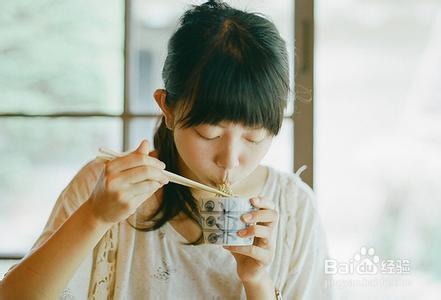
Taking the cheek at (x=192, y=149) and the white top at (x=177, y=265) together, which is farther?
the white top at (x=177, y=265)

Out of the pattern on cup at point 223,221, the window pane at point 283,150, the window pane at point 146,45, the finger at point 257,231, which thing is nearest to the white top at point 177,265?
the finger at point 257,231

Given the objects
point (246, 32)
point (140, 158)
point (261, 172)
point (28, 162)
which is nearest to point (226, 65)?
point (246, 32)

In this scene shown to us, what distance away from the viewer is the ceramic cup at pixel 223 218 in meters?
1.10

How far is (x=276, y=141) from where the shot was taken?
216 cm

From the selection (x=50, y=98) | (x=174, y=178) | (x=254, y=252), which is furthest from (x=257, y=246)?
(x=50, y=98)

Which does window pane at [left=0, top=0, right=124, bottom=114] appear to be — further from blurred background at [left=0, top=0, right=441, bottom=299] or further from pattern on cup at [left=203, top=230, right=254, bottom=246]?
pattern on cup at [left=203, top=230, right=254, bottom=246]

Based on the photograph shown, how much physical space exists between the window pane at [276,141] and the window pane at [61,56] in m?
0.10

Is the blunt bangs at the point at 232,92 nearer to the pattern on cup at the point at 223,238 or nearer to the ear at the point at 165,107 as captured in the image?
the ear at the point at 165,107

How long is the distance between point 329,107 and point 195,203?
92 cm

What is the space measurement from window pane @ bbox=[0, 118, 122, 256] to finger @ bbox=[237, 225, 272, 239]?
1148mm

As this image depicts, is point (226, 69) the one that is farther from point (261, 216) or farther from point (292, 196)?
point (292, 196)

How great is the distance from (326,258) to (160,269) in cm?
42

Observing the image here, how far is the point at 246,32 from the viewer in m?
1.21

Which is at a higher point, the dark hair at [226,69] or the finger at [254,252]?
the dark hair at [226,69]
